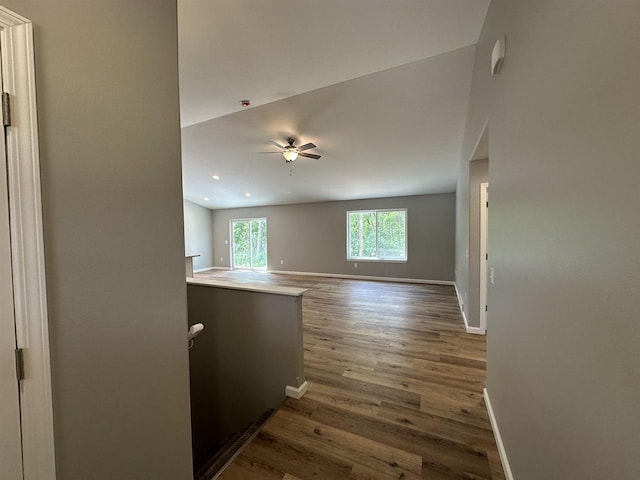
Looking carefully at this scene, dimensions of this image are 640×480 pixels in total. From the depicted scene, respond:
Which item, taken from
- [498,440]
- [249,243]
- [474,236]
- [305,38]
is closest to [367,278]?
[474,236]

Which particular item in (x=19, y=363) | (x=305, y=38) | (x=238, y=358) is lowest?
(x=238, y=358)

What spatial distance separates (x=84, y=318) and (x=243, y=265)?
8930mm

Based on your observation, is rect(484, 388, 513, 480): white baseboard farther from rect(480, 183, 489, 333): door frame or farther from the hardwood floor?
rect(480, 183, 489, 333): door frame

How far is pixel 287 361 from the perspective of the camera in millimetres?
2197

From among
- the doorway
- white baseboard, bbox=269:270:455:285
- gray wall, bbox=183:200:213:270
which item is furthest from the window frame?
gray wall, bbox=183:200:213:270

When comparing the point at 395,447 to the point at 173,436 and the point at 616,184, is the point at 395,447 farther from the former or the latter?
the point at 616,184

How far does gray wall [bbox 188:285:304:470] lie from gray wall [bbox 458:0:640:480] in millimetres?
1567

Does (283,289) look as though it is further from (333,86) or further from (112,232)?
(333,86)

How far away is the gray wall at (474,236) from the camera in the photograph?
10.1ft

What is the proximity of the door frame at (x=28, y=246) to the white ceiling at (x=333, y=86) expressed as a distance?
1254 millimetres

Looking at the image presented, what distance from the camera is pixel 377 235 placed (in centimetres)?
741

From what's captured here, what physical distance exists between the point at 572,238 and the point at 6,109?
5.52 ft

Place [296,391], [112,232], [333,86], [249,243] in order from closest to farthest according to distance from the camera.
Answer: [112,232]
[296,391]
[333,86]
[249,243]

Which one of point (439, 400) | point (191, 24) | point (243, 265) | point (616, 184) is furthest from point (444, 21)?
point (243, 265)
